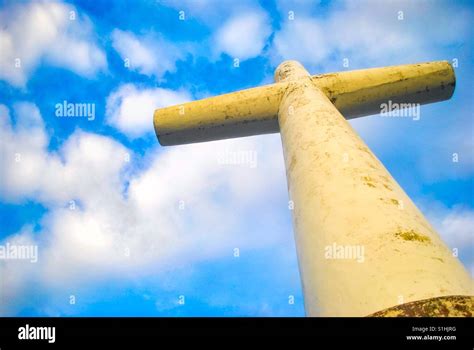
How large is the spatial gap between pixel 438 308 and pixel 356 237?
23.4 inches

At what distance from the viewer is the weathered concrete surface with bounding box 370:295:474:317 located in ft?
5.91

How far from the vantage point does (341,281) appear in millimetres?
2137

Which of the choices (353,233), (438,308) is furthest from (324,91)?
(438,308)

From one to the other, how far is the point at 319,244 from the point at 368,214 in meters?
0.36

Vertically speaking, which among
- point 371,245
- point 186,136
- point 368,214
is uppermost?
point 186,136

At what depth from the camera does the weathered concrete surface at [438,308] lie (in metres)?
1.80

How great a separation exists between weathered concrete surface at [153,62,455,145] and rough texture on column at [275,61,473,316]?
1.83 meters

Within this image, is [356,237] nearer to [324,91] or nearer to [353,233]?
[353,233]

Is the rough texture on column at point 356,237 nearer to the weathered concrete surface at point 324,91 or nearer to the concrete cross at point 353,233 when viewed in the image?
the concrete cross at point 353,233

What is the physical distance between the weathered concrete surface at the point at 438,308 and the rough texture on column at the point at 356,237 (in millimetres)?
34
